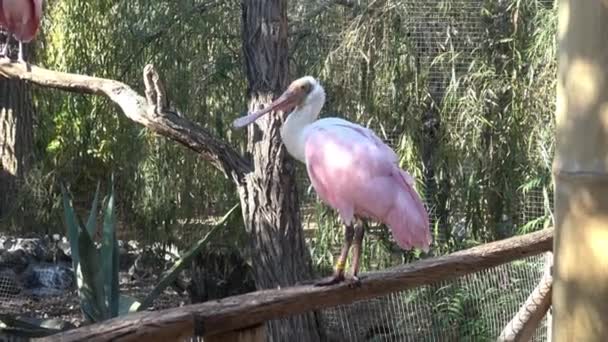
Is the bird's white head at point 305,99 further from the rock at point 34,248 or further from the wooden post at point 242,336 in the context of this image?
the rock at point 34,248

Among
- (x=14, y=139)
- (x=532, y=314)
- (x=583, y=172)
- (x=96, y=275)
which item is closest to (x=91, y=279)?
(x=96, y=275)

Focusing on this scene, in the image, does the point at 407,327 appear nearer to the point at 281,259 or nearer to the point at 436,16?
the point at 281,259

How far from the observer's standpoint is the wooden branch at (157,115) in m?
2.89

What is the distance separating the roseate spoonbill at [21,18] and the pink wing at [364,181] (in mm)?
2369

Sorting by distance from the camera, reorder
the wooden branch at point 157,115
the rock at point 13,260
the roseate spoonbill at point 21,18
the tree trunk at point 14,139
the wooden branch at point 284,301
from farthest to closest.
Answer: the rock at point 13,260 < the tree trunk at point 14,139 < the roseate spoonbill at point 21,18 < the wooden branch at point 157,115 < the wooden branch at point 284,301

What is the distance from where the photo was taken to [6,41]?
14.1 feet

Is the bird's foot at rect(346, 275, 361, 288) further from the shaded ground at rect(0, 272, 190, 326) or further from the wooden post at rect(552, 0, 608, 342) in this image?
the shaded ground at rect(0, 272, 190, 326)

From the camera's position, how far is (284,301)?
172 cm

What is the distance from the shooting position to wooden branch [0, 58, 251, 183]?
289cm

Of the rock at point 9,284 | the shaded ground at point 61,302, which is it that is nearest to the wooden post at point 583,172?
the shaded ground at point 61,302

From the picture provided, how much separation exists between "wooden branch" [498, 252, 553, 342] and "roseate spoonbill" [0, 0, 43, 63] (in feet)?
7.98

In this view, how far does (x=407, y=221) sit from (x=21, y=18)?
266cm

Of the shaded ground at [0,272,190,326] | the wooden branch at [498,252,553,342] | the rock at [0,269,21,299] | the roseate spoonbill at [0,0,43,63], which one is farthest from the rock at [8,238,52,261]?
the wooden branch at [498,252,553,342]

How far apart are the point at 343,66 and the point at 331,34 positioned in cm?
26
